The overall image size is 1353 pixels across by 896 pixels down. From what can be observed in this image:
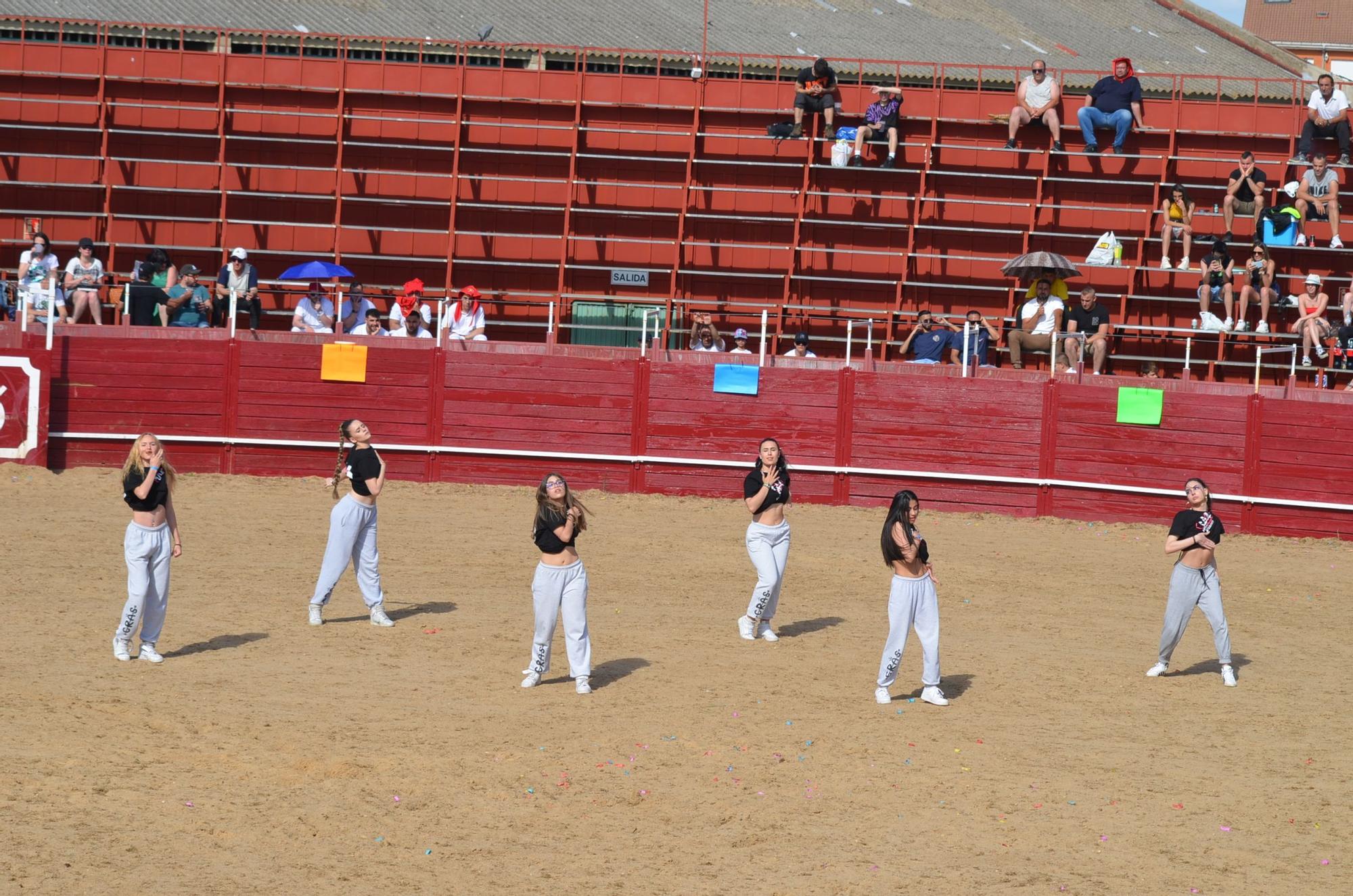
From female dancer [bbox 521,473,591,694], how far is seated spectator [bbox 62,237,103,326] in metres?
12.0

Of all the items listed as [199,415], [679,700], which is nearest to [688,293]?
[199,415]

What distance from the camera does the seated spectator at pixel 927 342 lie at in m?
22.3

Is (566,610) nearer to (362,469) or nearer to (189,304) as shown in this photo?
(362,469)

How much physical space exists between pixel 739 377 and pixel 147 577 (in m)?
10.4

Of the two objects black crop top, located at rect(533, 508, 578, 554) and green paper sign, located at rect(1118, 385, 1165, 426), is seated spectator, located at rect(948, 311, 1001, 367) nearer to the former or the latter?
green paper sign, located at rect(1118, 385, 1165, 426)

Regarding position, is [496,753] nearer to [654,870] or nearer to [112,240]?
[654,870]

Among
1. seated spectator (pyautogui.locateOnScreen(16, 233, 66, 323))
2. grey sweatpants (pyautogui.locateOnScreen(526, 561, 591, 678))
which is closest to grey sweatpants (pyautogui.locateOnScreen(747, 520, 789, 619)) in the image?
grey sweatpants (pyautogui.locateOnScreen(526, 561, 591, 678))

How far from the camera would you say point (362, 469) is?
13.5 m

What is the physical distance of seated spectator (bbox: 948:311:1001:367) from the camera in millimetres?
21531

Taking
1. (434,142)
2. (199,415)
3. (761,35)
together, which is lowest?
(199,415)

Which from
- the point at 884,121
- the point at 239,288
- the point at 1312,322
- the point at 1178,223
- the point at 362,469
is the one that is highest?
the point at 884,121

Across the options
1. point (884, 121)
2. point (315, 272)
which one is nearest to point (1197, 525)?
point (315, 272)

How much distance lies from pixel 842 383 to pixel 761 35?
13.3 metres

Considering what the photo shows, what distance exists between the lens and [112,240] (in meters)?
25.7
